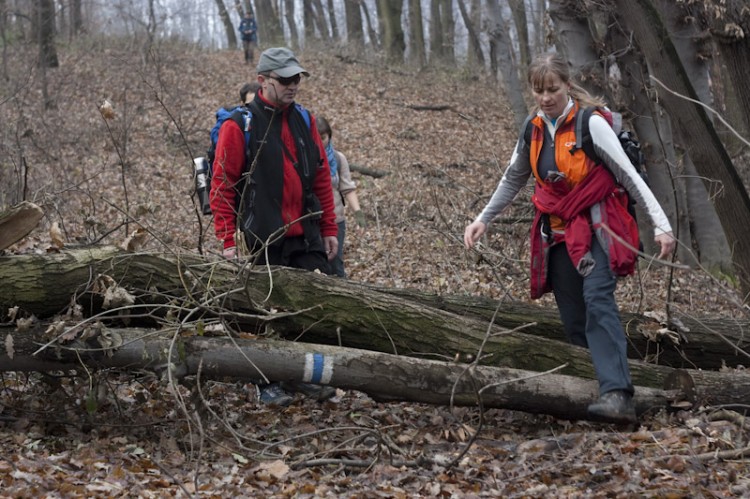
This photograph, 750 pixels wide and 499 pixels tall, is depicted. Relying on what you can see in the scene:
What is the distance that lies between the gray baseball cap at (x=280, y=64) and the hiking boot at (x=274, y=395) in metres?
2.01

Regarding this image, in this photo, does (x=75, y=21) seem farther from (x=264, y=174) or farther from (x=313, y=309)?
(x=313, y=309)

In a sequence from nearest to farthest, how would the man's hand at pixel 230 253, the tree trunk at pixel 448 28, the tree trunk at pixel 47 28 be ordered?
the man's hand at pixel 230 253 < the tree trunk at pixel 47 28 < the tree trunk at pixel 448 28

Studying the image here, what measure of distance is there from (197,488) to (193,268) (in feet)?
5.15

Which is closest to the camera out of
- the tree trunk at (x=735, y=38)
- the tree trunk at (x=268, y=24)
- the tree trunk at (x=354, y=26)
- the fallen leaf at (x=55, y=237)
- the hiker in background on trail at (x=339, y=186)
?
the fallen leaf at (x=55, y=237)

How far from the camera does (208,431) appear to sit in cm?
479

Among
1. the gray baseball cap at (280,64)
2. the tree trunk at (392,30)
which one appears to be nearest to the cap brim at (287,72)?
the gray baseball cap at (280,64)

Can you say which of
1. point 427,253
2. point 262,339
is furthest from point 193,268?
point 427,253

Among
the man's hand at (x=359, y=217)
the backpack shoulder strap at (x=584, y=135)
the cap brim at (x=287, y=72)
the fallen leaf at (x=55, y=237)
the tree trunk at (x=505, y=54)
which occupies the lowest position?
the man's hand at (x=359, y=217)

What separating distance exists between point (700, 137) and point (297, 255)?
4.35 meters

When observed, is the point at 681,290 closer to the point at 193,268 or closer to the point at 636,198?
the point at 636,198

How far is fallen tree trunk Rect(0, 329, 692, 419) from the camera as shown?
468 centimetres

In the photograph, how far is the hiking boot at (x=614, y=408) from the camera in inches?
178

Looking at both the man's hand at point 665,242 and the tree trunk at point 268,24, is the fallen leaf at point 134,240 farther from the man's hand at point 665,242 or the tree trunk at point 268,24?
the tree trunk at point 268,24

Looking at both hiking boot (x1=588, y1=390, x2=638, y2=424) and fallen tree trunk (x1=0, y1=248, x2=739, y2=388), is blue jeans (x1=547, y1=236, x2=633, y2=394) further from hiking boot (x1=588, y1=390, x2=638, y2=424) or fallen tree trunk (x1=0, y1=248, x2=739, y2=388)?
fallen tree trunk (x1=0, y1=248, x2=739, y2=388)
